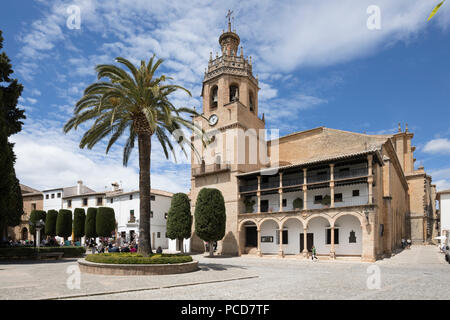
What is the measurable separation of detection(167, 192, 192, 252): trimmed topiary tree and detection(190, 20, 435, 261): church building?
9.07 ft

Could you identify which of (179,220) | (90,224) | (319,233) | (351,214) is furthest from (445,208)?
(90,224)

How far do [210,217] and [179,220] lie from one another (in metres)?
4.50

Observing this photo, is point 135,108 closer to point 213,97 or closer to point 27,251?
point 27,251

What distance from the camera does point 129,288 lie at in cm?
1077

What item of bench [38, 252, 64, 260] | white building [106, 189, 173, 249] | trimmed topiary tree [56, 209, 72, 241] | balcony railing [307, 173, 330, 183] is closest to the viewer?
bench [38, 252, 64, 260]

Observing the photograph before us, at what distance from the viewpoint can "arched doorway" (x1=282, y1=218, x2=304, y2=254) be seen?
3141cm

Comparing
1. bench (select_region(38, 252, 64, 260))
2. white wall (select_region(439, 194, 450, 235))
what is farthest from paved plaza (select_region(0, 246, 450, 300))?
white wall (select_region(439, 194, 450, 235))

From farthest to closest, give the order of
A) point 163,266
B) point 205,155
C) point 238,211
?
point 205,155
point 238,211
point 163,266

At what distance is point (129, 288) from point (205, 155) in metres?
26.8

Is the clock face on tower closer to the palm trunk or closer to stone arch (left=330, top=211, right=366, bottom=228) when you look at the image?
stone arch (left=330, top=211, right=366, bottom=228)

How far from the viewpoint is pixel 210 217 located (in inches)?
1222
